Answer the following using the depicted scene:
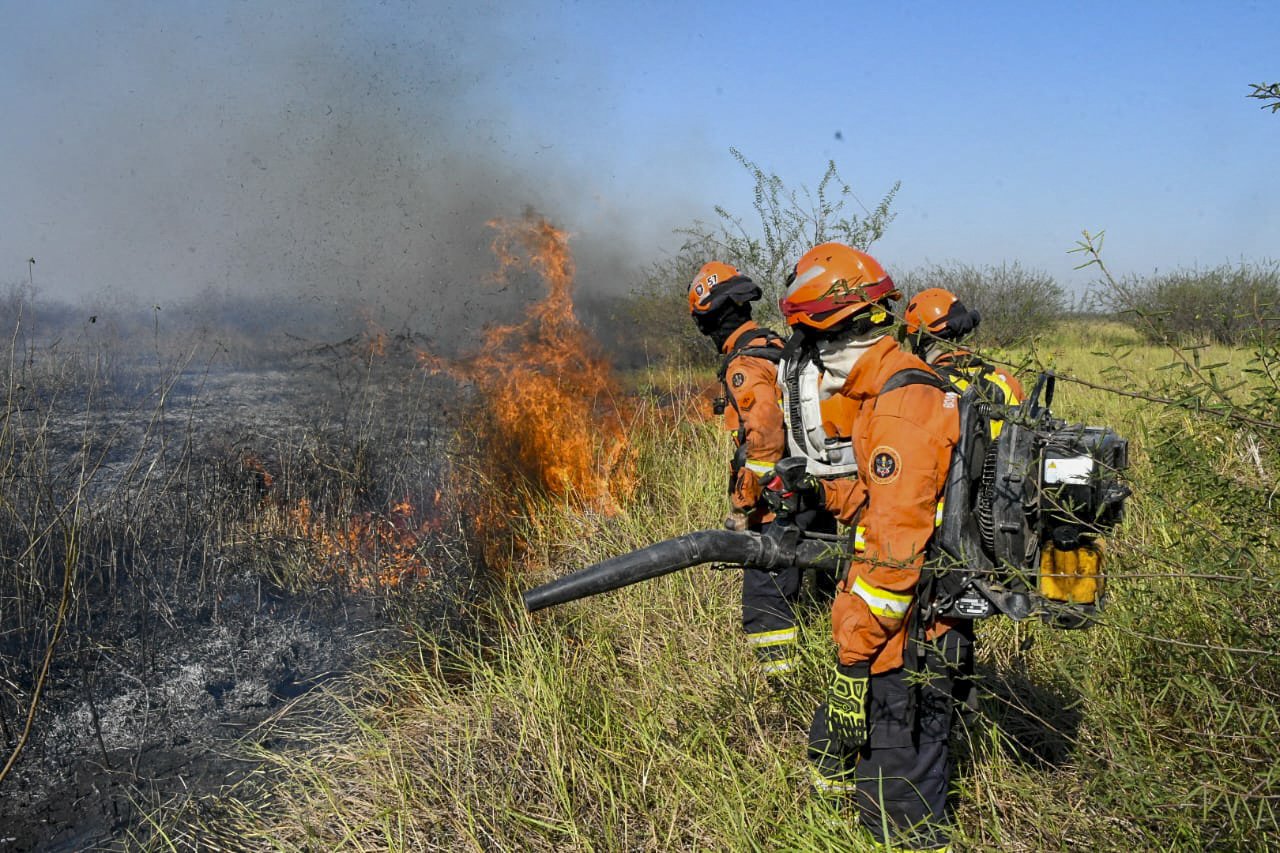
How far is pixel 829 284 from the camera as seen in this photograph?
8.89 ft

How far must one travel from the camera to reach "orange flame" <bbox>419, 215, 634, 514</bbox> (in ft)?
21.2

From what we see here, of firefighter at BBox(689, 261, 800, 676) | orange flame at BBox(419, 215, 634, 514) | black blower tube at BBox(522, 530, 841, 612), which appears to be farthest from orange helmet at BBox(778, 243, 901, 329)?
orange flame at BBox(419, 215, 634, 514)

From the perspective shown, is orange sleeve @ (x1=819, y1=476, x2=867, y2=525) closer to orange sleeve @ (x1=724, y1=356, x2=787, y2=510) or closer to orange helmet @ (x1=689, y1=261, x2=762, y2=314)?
orange sleeve @ (x1=724, y1=356, x2=787, y2=510)

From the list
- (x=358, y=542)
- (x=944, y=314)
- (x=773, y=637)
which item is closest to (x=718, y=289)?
(x=944, y=314)

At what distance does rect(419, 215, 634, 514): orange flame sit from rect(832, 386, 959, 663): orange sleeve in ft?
12.0

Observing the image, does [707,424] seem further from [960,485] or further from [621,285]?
[621,285]

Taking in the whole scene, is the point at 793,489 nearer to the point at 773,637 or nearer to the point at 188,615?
the point at 773,637

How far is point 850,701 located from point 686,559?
60 centimetres

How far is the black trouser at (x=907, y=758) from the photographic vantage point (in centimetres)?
246

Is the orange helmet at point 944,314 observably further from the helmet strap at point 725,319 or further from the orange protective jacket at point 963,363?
the orange protective jacket at point 963,363

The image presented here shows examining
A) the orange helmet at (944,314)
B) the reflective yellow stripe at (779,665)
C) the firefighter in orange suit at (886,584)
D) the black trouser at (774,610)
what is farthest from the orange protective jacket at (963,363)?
the orange helmet at (944,314)

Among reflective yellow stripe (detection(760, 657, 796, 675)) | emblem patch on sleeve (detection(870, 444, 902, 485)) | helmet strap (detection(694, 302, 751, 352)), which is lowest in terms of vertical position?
reflective yellow stripe (detection(760, 657, 796, 675))

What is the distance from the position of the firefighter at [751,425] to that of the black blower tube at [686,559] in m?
1.03

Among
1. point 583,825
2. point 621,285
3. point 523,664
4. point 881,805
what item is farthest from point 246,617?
point 621,285
